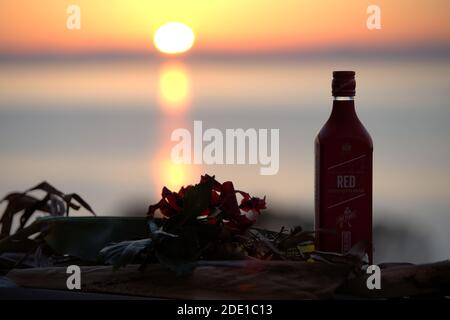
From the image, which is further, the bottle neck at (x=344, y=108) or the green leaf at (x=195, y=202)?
the bottle neck at (x=344, y=108)

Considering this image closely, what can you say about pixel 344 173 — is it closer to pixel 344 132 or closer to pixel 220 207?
pixel 344 132

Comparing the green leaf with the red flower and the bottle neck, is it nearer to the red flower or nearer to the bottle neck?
the red flower

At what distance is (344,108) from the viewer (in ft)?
4.88

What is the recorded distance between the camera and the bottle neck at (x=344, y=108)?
1.48 metres

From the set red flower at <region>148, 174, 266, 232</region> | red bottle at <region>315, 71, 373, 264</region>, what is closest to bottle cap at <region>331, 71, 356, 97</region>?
red bottle at <region>315, 71, 373, 264</region>

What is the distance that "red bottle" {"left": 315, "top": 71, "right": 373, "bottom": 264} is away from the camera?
1464mm

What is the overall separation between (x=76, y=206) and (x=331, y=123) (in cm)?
49

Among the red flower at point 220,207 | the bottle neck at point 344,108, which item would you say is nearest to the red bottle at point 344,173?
the bottle neck at point 344,108

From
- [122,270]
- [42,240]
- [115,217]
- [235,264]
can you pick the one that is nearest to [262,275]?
[235,264]

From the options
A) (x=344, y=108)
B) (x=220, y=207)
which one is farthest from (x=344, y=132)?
(x=220, y=207)

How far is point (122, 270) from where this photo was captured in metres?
1.38

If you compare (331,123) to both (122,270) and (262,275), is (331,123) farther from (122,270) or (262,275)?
(122,270)

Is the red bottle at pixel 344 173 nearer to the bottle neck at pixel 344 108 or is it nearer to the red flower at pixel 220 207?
the bottle neck at pixel 344 108

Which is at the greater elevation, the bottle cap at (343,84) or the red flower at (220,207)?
the bottle cap at (343,84)
